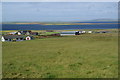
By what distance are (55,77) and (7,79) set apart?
10.5ft

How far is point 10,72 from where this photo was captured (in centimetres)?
1224

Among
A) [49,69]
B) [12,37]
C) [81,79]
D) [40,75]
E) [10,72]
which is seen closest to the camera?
[81,79]

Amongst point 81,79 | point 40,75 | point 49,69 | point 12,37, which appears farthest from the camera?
point 12,37

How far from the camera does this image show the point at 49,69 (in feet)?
42.9

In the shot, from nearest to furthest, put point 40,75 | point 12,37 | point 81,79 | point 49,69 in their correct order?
point 81,79
point 40,75
point 49,69
point 12,37

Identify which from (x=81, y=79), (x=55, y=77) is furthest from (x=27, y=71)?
(x=81, y=79)

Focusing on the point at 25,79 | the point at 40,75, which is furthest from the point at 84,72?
the point at 25,79

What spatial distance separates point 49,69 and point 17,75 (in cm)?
272

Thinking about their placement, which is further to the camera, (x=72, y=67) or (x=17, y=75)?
(x=72, y=67)

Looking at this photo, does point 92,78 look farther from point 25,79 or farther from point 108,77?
point 25,79

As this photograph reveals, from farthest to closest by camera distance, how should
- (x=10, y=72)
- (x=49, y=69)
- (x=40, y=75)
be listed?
(x=49, y=69) → (x=10, y=72) → (x=40, y=75)

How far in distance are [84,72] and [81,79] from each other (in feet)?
5.69

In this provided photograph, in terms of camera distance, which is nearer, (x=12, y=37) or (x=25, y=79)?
(x=25, y=79)

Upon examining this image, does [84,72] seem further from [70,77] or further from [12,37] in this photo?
[12,37]
